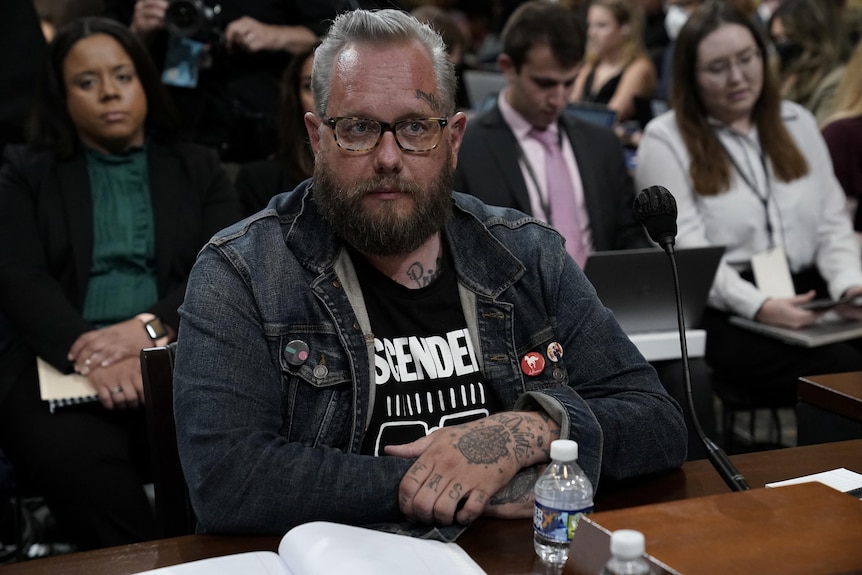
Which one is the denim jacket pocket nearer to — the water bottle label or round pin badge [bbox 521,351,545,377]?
round pin badge [bbox 521,351,545,377]

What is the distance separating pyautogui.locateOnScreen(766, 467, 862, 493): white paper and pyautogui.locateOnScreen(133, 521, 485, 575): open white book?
1.72ft

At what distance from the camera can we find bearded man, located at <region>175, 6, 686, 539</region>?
54.4 inches

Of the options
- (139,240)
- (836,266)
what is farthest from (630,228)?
(139,240)

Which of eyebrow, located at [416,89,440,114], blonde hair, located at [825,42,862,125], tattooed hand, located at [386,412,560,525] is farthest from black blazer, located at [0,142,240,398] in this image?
blonde hair, located at [825,42,862,125]

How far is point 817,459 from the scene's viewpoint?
61.2 inches

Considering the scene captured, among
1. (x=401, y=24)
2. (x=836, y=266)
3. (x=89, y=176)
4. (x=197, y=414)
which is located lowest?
(x=836, y=266)

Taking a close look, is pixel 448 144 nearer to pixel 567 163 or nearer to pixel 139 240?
pixel 139 240

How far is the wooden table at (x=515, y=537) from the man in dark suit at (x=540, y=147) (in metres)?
1.73

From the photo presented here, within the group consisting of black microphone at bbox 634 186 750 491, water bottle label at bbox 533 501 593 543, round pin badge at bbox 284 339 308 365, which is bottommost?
water bottle label at bbox 533 501 593 543

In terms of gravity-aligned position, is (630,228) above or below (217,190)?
below

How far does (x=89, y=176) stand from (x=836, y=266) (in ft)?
7.73

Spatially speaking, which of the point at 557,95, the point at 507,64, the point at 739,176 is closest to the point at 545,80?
the point at 557,95

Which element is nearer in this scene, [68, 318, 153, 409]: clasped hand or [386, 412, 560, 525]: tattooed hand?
[386, 412, 560, 525]: tattooed hand

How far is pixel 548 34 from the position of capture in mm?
3338
